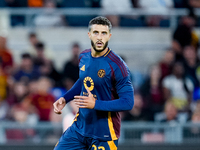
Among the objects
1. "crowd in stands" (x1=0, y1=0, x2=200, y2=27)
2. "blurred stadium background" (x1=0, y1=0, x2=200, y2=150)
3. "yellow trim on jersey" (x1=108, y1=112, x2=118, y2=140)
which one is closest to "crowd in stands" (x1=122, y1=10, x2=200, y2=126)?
"blurred stadium background" (x1=0, y1=0, x2=200, y2=150)

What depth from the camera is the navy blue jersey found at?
13.7 ft

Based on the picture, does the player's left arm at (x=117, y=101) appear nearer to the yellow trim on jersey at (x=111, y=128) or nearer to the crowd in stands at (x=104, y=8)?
the yellow trim on jersey at (x=111, y=128)

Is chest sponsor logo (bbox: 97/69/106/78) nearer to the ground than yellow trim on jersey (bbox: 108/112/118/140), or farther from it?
farther from it

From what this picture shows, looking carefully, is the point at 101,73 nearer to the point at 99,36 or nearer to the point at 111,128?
the point at 99,36

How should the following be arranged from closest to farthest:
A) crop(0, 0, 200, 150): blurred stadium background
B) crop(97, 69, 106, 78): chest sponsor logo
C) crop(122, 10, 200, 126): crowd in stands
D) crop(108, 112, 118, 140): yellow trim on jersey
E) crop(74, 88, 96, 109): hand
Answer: crop(74, 88, 96, 109): hand, crop(97, 69, 106, 78): chest sponsor logo, crop(108, 112, 118, 140): yellow trim on jersey, crop(0, 0, 200, 150): blurred stadium background, crop(122, 10, 200, 126): crowd in stands

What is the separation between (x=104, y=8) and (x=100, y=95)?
636 cm

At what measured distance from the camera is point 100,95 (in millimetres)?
4352

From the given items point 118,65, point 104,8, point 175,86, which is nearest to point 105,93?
point 118,65

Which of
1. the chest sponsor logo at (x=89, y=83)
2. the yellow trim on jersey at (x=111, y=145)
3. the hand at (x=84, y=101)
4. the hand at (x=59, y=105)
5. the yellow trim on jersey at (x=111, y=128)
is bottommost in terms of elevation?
the yellow trim on jersey at (x=111, y=145)

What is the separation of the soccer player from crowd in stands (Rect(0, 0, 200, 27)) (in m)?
6.03

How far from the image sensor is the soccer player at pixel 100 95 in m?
4.22

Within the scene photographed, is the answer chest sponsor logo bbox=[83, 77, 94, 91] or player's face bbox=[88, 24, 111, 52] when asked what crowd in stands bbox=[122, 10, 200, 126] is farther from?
player's face bbox=[88, 24, 111, 52]

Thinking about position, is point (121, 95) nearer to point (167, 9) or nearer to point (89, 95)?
point (89, 95)

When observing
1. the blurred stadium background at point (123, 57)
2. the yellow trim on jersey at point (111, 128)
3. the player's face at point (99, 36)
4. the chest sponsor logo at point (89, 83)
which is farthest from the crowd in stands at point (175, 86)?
the player's face at point (99, 36)
